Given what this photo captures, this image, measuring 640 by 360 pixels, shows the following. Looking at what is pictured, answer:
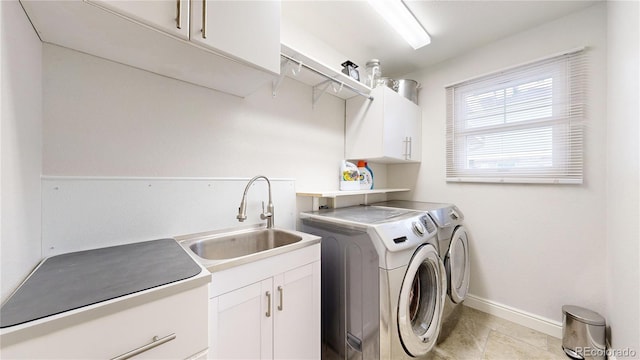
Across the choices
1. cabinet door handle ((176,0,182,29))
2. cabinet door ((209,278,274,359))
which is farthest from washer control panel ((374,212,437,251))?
cabinet door handle ((176,0,182,29))

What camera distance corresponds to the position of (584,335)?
1.58m

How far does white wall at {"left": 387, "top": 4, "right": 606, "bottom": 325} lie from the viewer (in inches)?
67.0

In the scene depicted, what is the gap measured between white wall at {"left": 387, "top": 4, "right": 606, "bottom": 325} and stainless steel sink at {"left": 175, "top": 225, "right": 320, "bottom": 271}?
190 cm

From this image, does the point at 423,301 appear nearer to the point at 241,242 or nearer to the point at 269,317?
the point at 269,317

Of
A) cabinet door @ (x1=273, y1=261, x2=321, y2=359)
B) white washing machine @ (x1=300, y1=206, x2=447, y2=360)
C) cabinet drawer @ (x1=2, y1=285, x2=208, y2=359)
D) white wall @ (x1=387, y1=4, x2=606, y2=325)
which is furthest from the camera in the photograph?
white wall @ (x1=387, y1=4, x2=606, y2=325)

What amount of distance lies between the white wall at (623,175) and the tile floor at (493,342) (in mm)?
400

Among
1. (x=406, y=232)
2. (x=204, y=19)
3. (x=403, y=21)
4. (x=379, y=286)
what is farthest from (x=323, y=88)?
(x=379, y=286)

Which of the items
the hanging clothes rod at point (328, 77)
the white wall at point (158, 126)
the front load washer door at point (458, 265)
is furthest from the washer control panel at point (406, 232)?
the hanging clothes rod at point (328, 77)

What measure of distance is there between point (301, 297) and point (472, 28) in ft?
8.42

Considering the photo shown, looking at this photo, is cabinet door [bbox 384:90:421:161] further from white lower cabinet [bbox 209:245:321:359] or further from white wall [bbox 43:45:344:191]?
white lower cabinet [bbox 209:245:321:359]

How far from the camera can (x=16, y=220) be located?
695 mm

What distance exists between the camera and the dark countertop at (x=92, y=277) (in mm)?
551

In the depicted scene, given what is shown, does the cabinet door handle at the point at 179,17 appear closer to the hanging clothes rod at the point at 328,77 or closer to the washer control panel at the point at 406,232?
the hanging clothes rod at the point at 328,77

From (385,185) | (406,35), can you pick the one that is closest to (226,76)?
(406,35)
